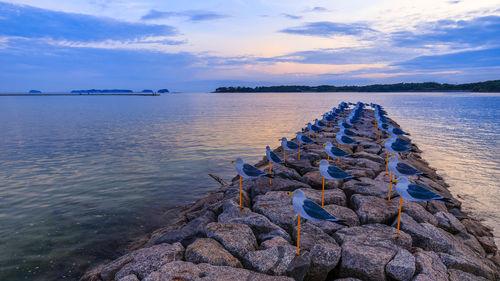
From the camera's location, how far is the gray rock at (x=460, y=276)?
631 cm

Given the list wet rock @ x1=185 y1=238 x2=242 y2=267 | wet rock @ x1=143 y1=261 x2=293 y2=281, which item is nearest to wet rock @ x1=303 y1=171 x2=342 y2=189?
wet rock @ x1=185 y1=238 x2=242 y2=267

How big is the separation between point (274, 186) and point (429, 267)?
19.2 ft

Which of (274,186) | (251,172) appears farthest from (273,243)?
(274,186)

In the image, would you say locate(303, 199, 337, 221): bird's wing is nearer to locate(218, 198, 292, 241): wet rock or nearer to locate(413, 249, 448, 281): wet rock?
locate(218, 198, 292, 241): wet rock

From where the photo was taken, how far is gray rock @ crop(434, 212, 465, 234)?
904cm

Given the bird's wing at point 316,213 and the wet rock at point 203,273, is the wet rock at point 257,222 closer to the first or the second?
the bird's wing at point 316,213

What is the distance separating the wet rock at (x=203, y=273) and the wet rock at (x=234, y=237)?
0.92 m

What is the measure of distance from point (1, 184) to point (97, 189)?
5.12 m

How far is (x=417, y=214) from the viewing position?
905 centimetres

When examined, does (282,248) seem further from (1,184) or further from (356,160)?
(1,184)

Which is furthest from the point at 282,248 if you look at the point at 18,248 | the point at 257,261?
the point at 18,248

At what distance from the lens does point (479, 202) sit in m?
12.6

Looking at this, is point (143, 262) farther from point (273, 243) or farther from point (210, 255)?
point (273, 243)

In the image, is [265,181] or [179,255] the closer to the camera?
[179,255]
